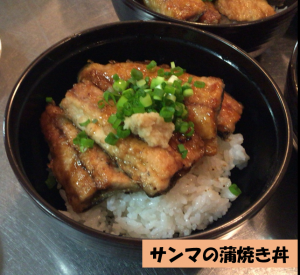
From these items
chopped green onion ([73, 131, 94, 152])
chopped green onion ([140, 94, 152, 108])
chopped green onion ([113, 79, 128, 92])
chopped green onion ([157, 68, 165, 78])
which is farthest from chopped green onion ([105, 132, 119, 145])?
chopped green onion ([157, 68, 165, 78])

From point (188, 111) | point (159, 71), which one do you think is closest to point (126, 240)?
point (188, 111)

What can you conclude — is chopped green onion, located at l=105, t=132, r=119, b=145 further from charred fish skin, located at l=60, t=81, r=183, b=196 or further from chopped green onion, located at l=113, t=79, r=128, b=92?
chopped green onion, located at l=113, t=79, r=128, b=92

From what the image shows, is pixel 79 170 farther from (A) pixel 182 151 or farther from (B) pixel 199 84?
(B) pixel 199 84

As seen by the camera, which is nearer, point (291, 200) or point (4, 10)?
point (291, 200)

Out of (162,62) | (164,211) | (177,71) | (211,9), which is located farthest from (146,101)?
(211,9)

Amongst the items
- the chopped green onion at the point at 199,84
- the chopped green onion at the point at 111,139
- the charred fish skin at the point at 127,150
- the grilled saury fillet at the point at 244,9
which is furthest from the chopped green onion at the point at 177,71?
the grilled saury fillet at the point at 244,9

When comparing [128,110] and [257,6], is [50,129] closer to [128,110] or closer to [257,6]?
[128,110]
